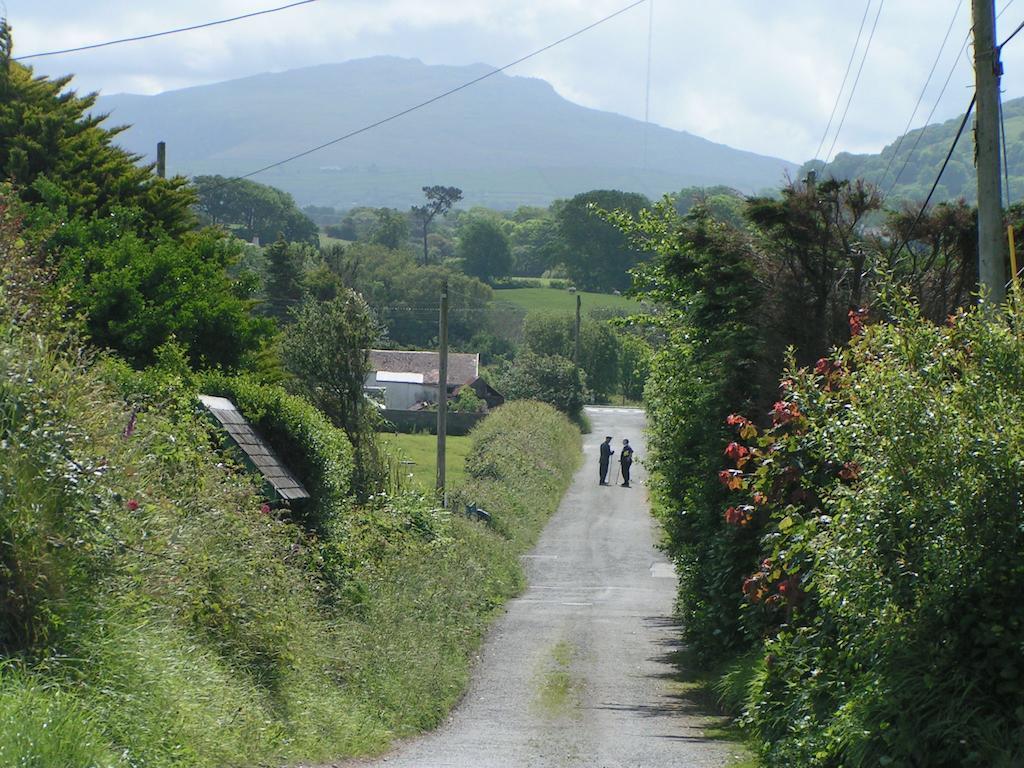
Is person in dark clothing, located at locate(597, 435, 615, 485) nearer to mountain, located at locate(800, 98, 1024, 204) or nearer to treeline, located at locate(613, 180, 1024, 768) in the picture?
mountain, located at locate(800, 98, 1024, 204)

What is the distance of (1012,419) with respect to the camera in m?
7.36

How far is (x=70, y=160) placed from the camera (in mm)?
27281

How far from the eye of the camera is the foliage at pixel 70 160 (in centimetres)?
2647

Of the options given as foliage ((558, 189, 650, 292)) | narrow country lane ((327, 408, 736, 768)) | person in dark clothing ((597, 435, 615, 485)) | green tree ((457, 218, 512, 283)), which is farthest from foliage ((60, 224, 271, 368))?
green tree ((457, 218, 512, 283))

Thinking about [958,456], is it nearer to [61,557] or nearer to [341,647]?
[61,557]

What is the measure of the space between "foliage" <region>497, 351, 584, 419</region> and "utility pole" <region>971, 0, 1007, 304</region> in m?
56.6

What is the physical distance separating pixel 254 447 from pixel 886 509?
11.1 meters

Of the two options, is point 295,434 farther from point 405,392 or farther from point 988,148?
point 405,392

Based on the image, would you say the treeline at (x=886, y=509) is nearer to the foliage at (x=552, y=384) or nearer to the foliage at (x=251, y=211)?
the foliage at (x=552, y=384)

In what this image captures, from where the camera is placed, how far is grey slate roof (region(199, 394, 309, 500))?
55.3 feet

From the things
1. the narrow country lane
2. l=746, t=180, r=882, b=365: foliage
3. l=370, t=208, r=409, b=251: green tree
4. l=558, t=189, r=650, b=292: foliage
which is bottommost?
the narrow country lane

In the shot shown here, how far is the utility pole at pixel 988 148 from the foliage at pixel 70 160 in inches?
742

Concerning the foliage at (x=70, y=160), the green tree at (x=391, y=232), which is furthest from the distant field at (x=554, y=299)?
the foliage at (x=70, y=160)

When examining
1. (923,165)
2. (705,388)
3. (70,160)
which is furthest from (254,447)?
(923,165)
